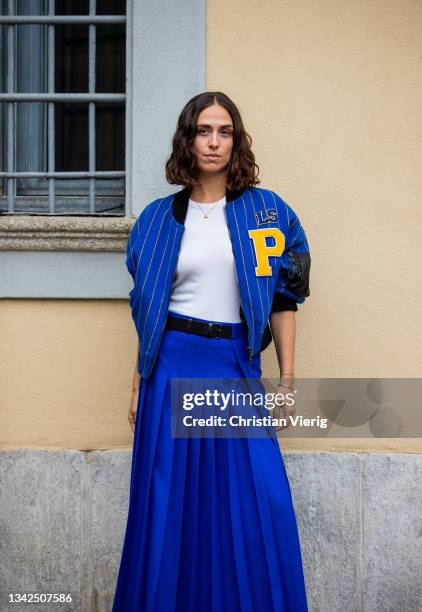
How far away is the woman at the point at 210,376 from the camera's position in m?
3.06

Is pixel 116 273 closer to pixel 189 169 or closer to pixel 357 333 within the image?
pixel 189 169

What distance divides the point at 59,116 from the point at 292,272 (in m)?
1.58

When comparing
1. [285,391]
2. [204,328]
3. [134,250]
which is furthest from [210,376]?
[134,250]

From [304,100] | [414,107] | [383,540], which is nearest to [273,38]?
[304,100]

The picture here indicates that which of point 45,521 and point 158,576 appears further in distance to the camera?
point 45,521

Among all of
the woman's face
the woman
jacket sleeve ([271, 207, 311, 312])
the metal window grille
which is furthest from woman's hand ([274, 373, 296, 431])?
the metal window grille

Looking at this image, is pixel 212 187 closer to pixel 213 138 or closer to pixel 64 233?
pixel 213 138

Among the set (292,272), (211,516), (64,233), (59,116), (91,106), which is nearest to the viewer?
(211,516)

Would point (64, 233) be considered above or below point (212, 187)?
below

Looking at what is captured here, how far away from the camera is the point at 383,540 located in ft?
12.5

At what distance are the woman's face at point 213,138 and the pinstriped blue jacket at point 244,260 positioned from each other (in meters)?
0.14

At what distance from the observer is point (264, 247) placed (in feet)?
10.2

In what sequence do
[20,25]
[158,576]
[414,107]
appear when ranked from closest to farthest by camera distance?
[158,576] → [414,107] → [20,25]

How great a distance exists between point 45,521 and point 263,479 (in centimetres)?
128
